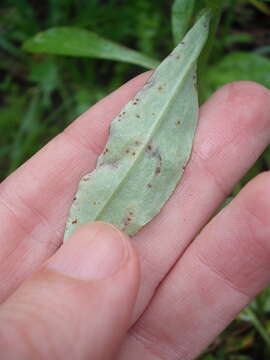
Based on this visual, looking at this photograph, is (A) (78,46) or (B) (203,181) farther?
(A) (78,46)

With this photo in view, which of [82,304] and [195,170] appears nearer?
[82,304]

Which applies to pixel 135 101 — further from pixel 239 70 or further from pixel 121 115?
pixel 239 70

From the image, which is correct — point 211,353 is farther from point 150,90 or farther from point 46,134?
point 46,134

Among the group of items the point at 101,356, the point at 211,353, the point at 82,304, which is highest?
the point at 82,304

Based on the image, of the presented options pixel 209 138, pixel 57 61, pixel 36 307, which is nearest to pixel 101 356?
pixel 36 307

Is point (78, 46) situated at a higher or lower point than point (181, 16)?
lower

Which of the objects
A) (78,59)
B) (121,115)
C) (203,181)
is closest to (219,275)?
(203,181)

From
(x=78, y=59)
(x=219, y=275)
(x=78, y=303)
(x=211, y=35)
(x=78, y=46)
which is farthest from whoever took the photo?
(x=78, y=59)
